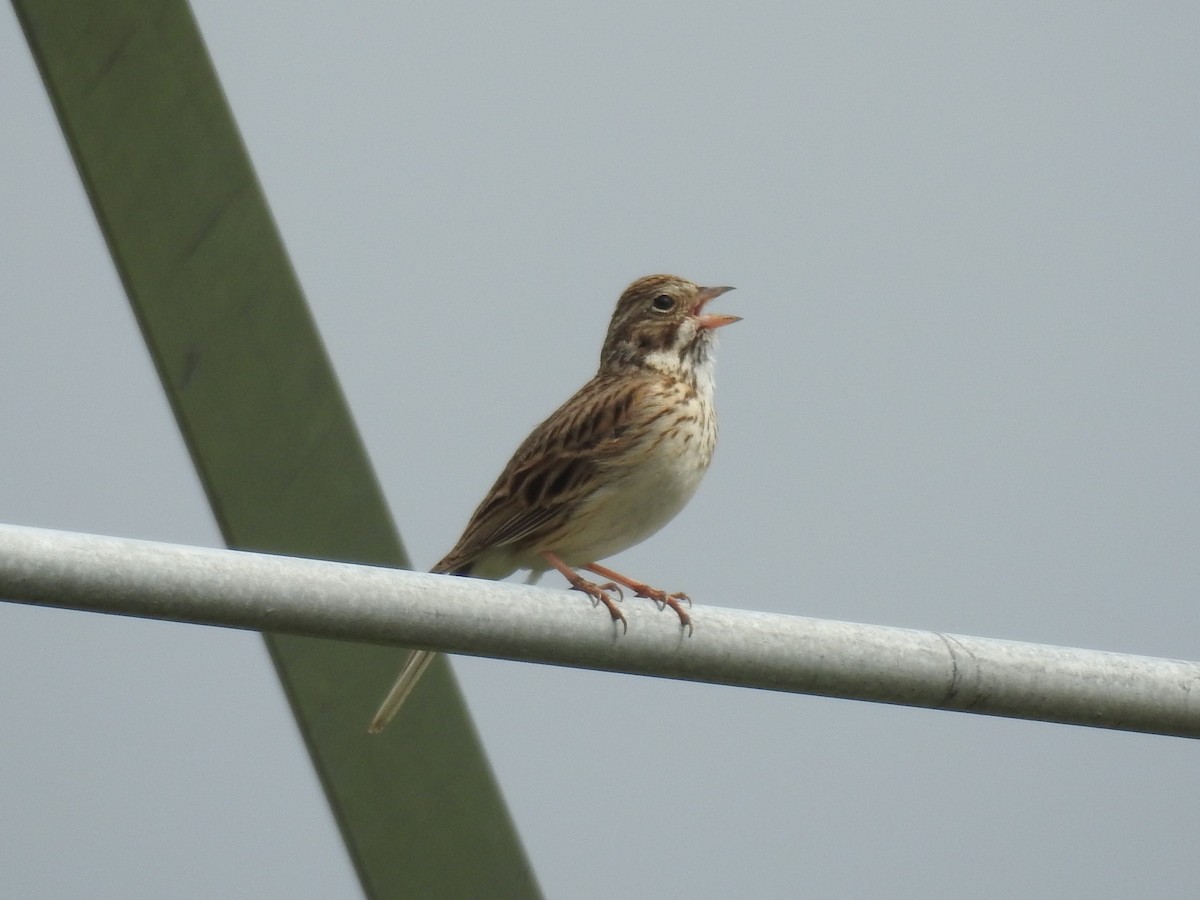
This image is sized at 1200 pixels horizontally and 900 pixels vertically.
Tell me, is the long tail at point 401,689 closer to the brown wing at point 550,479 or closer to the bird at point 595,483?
the bird at point 595,483

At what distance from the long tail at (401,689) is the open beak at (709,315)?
1.63 meters

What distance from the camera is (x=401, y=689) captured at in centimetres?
407

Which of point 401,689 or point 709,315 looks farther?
point 709,315

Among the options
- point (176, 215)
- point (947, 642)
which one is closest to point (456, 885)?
point (176, 215)

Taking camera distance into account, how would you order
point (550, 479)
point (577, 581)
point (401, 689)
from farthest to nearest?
point (550, 479), point (577, 581), point (401, 689)

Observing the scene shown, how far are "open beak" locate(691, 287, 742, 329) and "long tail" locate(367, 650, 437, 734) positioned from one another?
1.63 m

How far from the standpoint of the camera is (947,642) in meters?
2.57

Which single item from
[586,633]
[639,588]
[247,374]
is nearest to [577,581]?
[639,588]

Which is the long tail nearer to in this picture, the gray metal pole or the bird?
the bird

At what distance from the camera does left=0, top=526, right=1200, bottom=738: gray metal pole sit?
2127 mm

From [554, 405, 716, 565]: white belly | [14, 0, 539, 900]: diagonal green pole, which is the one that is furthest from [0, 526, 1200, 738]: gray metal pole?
[554, 405, 716, 565]: white belly

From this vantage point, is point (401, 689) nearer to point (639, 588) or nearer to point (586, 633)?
point (639, 588)

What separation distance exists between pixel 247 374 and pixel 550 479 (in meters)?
0.95

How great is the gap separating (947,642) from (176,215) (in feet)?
7.74
